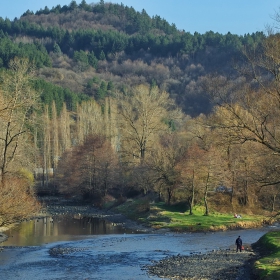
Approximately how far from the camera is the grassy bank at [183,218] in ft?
166

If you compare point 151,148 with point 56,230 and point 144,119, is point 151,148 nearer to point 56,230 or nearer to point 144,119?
point 144,119

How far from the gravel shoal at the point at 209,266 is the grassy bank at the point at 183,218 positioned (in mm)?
14515

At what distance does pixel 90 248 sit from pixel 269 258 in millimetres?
15483

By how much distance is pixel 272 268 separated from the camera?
90.3 feet

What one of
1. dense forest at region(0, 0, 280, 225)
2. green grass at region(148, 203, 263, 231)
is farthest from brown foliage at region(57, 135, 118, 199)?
green grass at region(148, 203, 263, 231)

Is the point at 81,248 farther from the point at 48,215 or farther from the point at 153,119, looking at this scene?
the point at 153,119

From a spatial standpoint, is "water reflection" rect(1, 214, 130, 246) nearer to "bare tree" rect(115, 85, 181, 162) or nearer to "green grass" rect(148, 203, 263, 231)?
"green grass" rect(148, 203, 263, 231)

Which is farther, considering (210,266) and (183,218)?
(183,218)

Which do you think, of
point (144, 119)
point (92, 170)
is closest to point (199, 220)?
point (144, 119)

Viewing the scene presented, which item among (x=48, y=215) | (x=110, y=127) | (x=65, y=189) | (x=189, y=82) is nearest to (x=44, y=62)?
(x=189, y=82)

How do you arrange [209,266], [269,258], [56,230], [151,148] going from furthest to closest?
[151,148]
[56,230]
[269,258]
[209,266]

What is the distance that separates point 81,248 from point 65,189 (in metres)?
48.4

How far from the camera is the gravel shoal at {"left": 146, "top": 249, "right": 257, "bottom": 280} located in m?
27.9

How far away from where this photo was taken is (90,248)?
3869 centimetres
